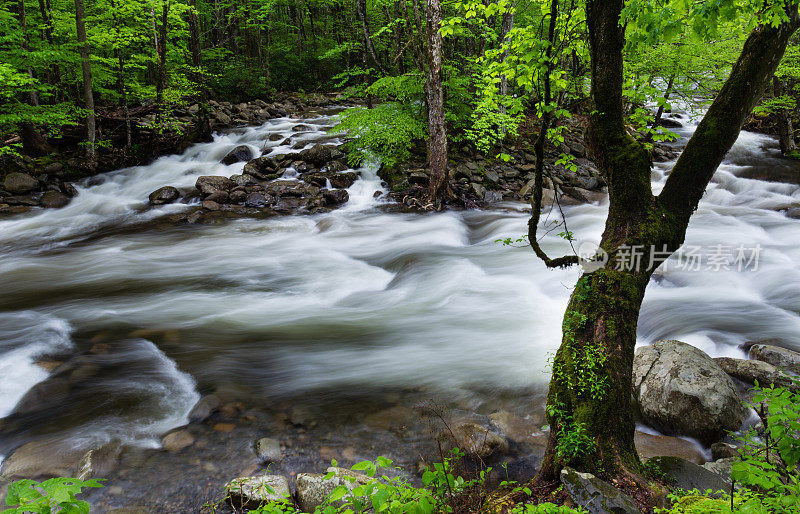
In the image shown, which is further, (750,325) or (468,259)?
(468,259)

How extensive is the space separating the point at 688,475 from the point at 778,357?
2738mm

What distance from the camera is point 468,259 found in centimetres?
944

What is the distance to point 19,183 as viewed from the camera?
12172 mm

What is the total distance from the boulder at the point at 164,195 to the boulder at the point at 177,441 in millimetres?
9713

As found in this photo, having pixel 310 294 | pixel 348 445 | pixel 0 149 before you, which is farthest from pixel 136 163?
pixel 348 445

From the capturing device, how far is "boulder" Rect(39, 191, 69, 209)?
39.3ft

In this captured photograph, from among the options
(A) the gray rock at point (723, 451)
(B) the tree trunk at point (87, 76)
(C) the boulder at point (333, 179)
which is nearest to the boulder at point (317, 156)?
(C) the boulder at point (333, 179)

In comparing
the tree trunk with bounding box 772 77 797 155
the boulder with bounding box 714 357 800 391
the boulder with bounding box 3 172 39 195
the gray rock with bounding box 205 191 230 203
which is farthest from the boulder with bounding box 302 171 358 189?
the tree trunk with bounding box 772 77 797 155

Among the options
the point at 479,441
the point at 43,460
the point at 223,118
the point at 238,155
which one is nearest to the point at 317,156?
the point at 238,155

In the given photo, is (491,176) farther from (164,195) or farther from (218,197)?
(164,195)

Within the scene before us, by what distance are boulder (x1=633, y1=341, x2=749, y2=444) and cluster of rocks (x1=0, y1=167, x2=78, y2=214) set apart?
13886 millimetres

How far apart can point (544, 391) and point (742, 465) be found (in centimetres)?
313

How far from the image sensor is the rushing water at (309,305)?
17.0ft

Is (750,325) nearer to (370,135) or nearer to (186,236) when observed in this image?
(370,135)
